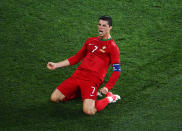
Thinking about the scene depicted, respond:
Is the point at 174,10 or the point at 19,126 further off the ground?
the point at 174,10

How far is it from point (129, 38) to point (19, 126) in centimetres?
288

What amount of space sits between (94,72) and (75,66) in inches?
39.1

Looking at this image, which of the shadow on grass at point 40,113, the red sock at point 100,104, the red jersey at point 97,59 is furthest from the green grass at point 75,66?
the red jersey at point 97,59

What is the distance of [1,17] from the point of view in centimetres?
659

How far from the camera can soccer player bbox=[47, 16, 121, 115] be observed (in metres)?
4.52

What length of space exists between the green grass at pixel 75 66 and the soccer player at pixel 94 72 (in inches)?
6.1

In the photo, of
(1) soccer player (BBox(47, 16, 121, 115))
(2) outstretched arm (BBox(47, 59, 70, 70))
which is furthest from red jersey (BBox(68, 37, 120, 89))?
(2) outstretched arm (BBox(47, 59, 70, 70))

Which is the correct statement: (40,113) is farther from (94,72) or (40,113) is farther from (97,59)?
(97,59)

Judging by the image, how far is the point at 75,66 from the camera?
560 centimetres

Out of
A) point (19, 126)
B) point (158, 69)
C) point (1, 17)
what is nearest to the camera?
point (19, 126)

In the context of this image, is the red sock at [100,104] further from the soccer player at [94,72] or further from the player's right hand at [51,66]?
the player's right hand at [51,66]

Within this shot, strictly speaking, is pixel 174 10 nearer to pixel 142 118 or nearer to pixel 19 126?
pixel 142 118

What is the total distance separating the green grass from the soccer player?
0.15 metres

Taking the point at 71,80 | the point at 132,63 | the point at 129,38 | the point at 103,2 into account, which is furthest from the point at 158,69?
the point at 103,2
